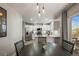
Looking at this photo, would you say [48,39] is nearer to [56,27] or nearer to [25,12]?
[56,27]

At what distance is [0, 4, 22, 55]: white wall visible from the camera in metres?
1.56

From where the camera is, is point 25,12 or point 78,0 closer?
point 78,0

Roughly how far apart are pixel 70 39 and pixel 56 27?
1.15ft

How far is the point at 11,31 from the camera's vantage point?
1.76m

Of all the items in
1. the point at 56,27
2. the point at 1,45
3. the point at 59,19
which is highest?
the point at 59,19

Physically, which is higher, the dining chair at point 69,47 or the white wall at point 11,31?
the white wall at point 11,31

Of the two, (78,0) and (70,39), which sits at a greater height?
(78,0)

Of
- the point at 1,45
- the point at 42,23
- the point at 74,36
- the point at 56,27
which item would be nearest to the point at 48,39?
the point at 56,27

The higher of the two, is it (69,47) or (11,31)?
(11,31)

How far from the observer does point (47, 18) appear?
164 centimetres

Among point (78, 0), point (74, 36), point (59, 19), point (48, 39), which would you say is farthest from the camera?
point (48, 39)

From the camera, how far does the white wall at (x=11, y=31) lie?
61.6 inches

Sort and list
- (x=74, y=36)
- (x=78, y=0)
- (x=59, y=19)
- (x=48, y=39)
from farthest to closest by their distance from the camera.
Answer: (x=48, y=39)
(x=59, y=19)
(x=74, y=36)
(x=78, y=0)

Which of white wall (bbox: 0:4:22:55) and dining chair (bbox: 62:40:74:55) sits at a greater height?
white wall (bbox: 0:4:22:55)
